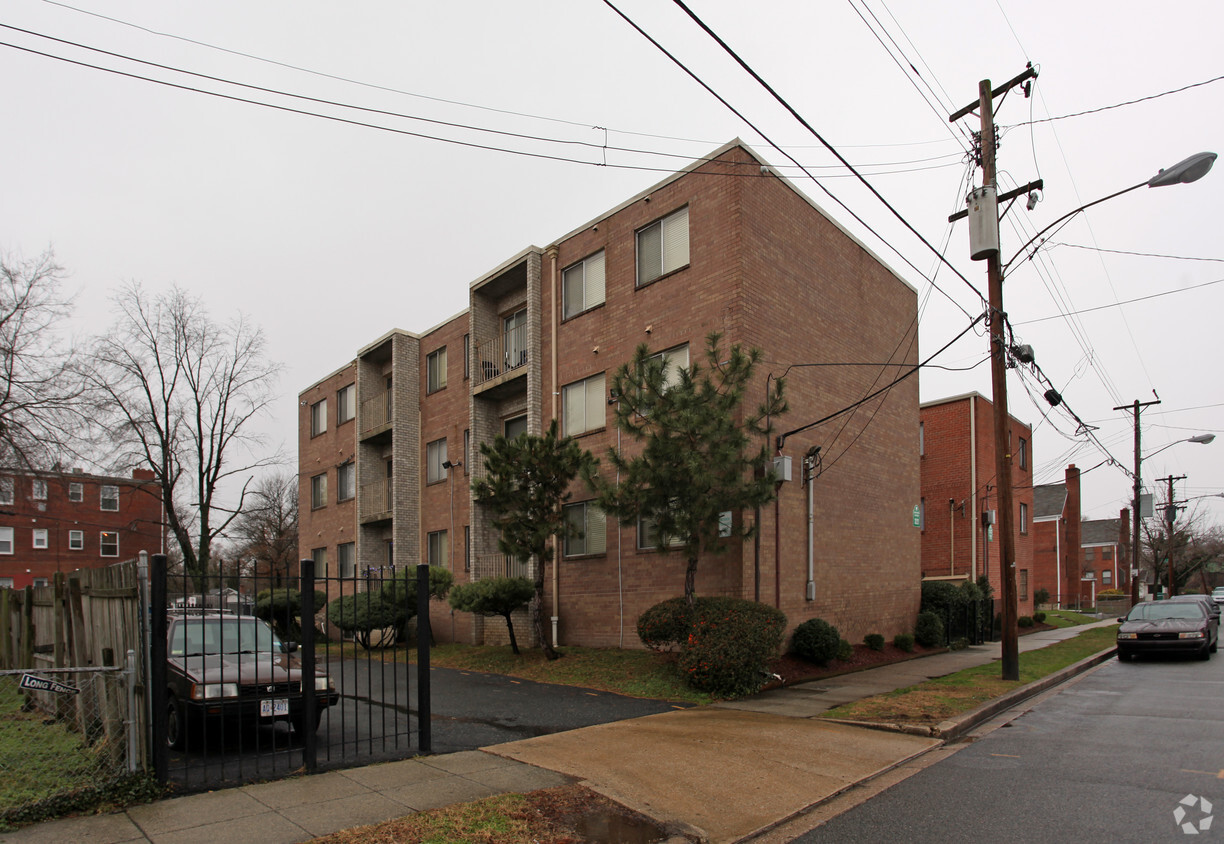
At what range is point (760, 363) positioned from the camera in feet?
52.6

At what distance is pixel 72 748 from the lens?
26.1ft

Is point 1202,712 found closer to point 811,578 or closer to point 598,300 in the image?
point 811,578

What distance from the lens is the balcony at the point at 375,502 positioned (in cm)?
2758

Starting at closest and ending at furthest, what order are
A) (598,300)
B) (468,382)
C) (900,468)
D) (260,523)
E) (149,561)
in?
(149,561)
(598,300)
(900,468)
(468,382)
(260,523)

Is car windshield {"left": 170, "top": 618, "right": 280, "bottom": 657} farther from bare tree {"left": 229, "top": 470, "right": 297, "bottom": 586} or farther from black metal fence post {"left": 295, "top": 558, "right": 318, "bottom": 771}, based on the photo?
bare tree {"left": 229, "top": 470, "right": 297, "bottom": 586}

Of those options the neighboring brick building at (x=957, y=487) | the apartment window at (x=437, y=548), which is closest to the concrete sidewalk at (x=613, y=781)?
the apartment window at (x=437, y=548)

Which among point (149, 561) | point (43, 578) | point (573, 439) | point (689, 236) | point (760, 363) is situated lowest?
point (43, 578)

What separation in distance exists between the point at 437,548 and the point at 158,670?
18824mm

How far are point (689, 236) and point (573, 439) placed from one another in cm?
497

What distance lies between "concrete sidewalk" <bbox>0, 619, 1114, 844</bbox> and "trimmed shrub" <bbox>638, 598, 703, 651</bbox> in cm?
257

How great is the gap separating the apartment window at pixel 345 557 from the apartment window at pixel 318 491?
2584mm

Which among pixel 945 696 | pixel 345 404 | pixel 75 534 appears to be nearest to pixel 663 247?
pixel 945 696

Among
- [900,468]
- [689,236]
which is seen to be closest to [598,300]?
[689,236]

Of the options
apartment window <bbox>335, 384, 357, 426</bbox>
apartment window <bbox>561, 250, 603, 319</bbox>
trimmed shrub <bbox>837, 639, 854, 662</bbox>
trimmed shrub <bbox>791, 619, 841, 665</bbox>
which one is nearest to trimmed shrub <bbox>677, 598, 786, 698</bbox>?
trimmed shrub <bbox>791, 619, 841, 665</bbox>
